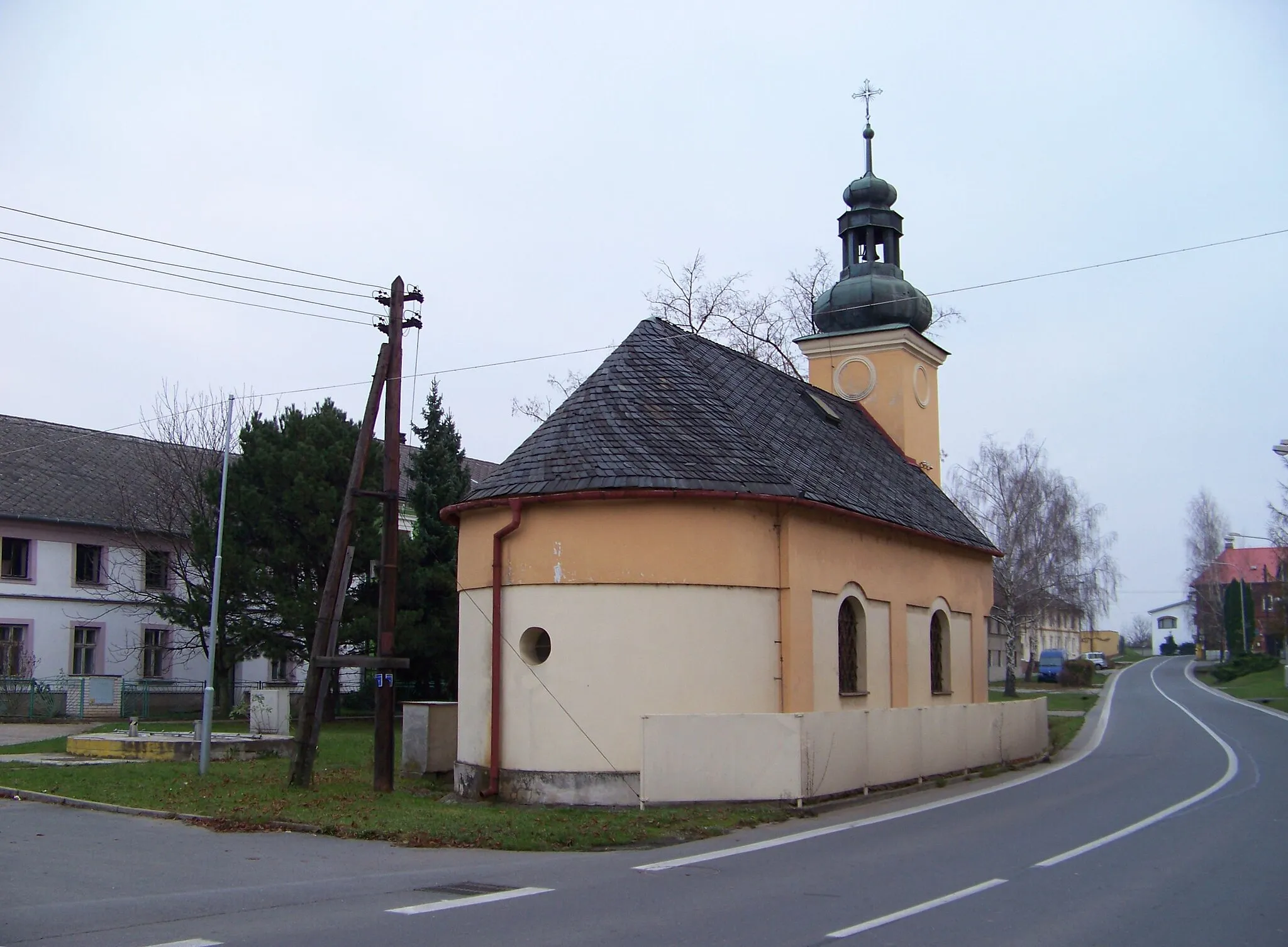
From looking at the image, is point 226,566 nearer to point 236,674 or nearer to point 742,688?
point 236,674

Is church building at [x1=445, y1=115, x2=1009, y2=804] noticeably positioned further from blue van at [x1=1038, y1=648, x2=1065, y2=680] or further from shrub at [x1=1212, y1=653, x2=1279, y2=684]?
shrub at [x1=1212, y1=653, x2=1279, y2=684]

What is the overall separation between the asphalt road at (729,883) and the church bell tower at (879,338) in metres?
13.8

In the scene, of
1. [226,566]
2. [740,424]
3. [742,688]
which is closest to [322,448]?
[226,566]

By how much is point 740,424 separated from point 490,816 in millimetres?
7330

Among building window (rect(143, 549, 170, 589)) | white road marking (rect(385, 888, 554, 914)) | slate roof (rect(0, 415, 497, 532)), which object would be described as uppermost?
slate roof (rect(0, 415, 497, 532))

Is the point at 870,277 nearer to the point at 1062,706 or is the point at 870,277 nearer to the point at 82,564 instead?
the point at 1062,706

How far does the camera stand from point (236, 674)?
43.1 m

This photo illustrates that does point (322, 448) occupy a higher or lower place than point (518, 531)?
higher

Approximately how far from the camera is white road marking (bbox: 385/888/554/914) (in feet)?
29.2

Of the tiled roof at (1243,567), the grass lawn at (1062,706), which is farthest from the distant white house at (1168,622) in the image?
the grass lawn at (1062,706)

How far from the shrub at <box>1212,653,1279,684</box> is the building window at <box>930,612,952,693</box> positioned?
154 ft

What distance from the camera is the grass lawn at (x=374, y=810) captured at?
12.7 m

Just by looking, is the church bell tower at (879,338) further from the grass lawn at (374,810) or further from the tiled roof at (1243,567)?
the tiled roof at (1243,567)

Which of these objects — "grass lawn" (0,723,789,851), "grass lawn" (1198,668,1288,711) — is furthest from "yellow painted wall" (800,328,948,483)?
"grass lawn" (1198,668,1288,711)
